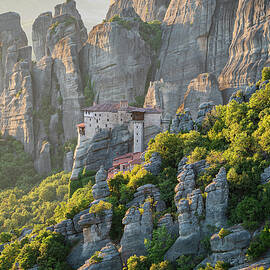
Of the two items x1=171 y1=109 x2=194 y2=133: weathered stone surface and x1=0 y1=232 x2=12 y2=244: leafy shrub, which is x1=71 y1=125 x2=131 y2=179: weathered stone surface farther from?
x1=0 y1=232 x2=12 y2=244: leafy shrub

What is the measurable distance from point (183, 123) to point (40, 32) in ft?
232

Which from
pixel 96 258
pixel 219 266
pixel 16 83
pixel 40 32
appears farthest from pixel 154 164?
pixel 40 32

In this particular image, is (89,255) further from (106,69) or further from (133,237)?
(106,69)

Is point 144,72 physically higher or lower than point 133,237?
higher

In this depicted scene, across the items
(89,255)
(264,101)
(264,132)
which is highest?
(264,101)

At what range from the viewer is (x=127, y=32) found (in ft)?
257

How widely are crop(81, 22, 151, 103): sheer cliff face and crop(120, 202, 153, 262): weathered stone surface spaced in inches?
1838

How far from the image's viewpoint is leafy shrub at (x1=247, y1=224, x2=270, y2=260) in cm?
2367

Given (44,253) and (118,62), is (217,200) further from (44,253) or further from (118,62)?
(118,62)

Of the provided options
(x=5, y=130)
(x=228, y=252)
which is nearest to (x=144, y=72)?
(x=5, y=130)

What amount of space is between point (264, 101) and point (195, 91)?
26.4m

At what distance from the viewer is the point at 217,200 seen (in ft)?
93.4

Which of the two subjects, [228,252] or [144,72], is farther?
[144,72]

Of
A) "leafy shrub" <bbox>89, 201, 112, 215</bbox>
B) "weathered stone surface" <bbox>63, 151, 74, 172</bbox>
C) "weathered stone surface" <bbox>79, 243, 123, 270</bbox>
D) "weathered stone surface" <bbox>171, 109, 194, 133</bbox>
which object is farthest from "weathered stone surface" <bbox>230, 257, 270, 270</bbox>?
"weathered stone surface" <bbox>63, 151, 74, 172</bbox>
